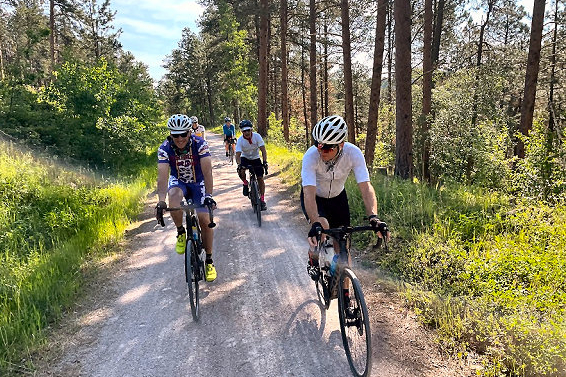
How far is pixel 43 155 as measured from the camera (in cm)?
984

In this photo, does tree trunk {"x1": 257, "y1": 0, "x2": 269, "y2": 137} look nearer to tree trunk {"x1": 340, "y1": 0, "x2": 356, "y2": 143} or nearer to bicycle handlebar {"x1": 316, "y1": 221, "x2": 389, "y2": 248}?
tree trunk {"x1": 340, "y1": 0, "x2": 356, "y2": 143}

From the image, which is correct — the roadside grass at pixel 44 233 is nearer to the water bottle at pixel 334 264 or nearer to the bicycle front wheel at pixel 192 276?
the bicycle front wheel at pixel 192 276

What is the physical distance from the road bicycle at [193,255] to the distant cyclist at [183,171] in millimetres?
174

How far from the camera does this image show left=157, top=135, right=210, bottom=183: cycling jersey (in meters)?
4.59

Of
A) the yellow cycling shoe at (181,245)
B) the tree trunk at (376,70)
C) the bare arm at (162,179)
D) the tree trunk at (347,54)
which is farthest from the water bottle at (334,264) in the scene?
the tree trunk at (347,54)

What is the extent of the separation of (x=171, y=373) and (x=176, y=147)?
2722mm

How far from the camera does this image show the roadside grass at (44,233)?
12.9ft

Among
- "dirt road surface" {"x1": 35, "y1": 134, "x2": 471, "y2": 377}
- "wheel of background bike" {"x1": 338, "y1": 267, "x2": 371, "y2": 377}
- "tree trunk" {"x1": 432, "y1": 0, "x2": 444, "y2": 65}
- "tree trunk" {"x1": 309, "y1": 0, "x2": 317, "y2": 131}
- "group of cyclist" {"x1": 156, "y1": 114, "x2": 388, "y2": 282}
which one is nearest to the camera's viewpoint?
"wheel of background bike" {"x1": 338, "y1": 267, "x2": 371, "y2": 377}

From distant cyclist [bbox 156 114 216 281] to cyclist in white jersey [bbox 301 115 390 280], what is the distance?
146cm

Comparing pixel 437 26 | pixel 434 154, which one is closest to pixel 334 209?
pixel 434 154

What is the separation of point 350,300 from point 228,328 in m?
1.58

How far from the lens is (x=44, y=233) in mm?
6516

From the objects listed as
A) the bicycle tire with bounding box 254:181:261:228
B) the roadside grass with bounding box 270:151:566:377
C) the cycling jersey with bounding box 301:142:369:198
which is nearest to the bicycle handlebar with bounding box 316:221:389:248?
the cycling jersey with bounding box 301:142:369:198

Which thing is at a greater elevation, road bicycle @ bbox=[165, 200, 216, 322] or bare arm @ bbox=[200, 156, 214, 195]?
bare arm @ bbox=[200, 156, 214, 195]
